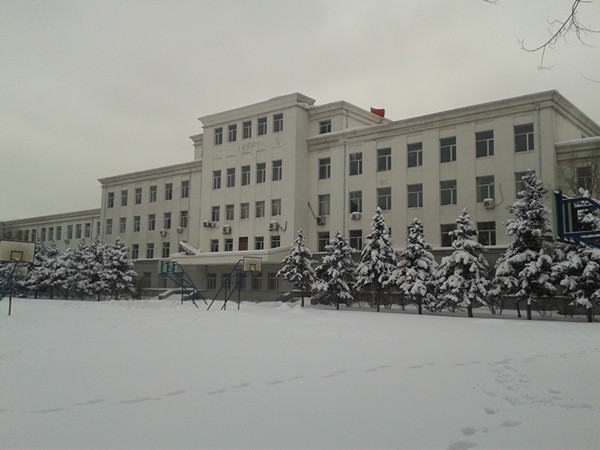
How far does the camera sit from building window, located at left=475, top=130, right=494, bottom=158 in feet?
97.6

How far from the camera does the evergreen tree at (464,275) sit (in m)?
23.5

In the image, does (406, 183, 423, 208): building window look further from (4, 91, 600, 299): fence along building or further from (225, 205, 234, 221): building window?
(225, 205, 234, 221): building window

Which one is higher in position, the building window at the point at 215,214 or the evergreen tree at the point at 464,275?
the building window at the point at 215,214

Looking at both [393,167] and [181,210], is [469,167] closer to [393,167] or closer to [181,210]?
[393,167]

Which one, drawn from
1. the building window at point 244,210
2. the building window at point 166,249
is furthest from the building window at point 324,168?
the building window at point 166,249

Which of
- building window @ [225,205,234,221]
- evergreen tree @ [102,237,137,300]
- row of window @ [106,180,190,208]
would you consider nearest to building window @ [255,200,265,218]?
building window @ [225,205,234,221]

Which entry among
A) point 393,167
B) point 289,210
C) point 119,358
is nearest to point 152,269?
point 289,210

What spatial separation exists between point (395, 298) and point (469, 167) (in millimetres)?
8733

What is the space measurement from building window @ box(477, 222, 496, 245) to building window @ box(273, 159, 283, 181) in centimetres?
1485

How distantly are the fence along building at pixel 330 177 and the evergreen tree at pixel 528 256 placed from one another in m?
5.36

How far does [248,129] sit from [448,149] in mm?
15862

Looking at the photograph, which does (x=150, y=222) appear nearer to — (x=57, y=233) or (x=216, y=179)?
(x=216, y=179)

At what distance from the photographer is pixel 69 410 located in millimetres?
5539

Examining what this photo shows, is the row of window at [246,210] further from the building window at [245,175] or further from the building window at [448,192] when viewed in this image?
the building window at [448,192]
